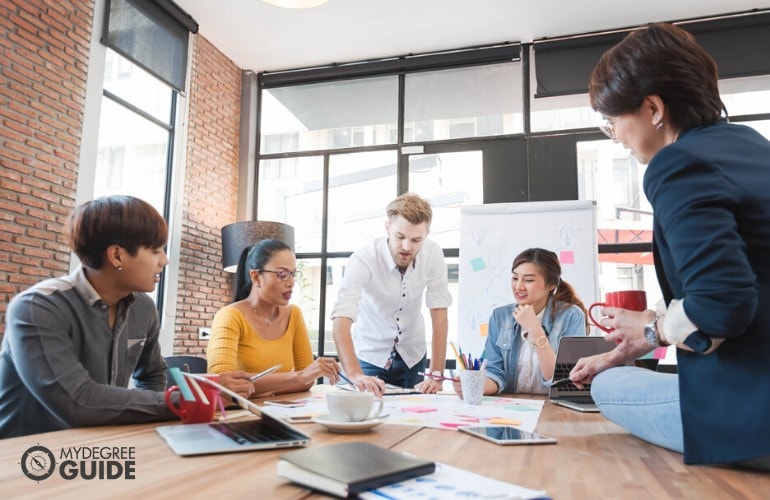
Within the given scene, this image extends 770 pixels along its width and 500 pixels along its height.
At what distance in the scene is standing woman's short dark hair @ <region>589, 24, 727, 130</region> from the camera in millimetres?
1006

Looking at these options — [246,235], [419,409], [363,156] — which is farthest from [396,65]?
[419,409]

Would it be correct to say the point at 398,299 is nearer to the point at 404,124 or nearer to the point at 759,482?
the point at 759,482

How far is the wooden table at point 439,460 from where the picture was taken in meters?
0.69

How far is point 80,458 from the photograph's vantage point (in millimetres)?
868

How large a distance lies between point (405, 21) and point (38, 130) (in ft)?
9.99

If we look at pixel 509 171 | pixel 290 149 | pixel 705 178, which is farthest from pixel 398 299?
pixel 290 149

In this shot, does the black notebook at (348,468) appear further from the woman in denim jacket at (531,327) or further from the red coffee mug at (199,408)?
the woman in denim jacket at (531,327)

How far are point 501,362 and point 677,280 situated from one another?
1199 mm

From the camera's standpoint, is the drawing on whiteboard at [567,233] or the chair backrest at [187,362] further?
the drawing on whiteboard at [567,233]

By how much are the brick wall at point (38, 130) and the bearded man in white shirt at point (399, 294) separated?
7.04 feet

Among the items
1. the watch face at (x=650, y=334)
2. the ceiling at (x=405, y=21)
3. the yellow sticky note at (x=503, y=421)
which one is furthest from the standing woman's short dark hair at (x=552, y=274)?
the ceiling at (x=405, y=21)

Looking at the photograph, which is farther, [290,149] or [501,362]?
[290,149]

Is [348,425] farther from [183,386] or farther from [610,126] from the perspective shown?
[610,126]

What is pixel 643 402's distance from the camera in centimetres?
104
